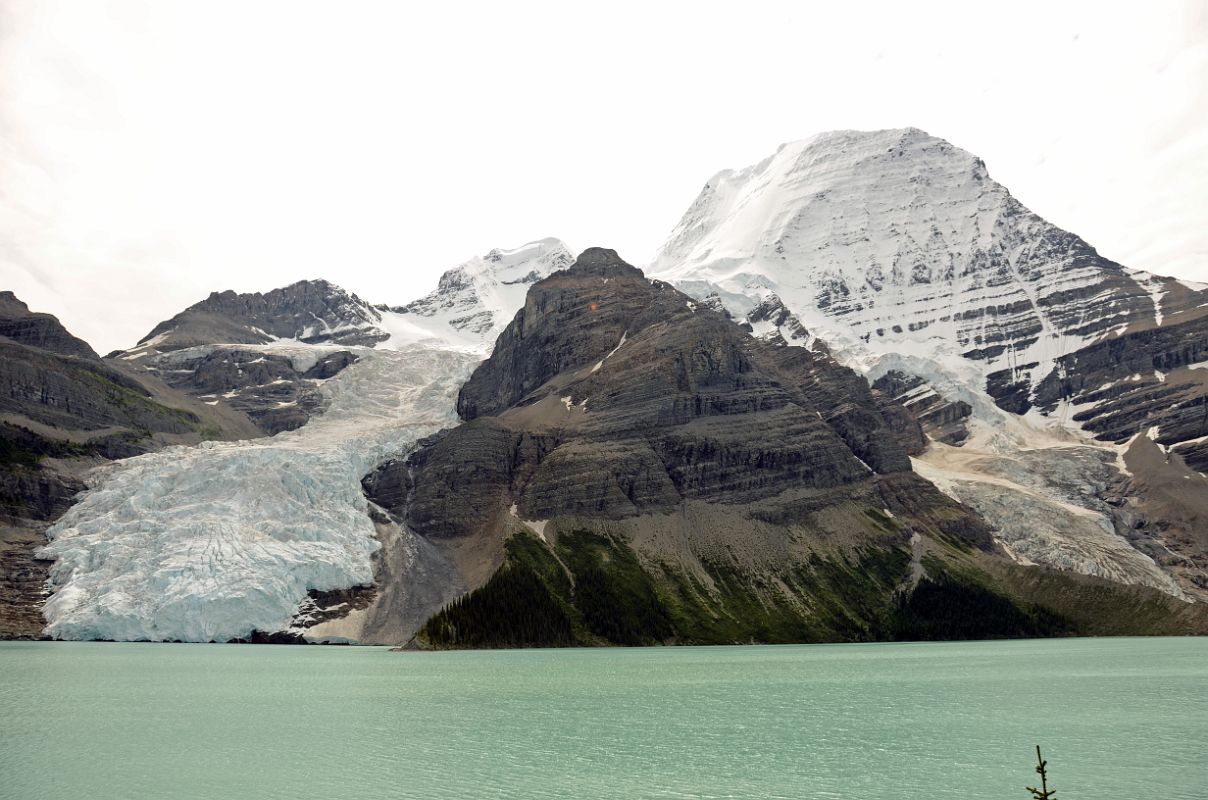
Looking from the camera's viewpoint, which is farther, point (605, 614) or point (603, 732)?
point (605, 614)

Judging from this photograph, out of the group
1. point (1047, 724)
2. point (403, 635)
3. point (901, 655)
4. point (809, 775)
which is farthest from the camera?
point (403, 635)

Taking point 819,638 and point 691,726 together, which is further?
point 819,638

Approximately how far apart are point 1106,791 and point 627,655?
108 m

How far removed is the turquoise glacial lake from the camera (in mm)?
48938

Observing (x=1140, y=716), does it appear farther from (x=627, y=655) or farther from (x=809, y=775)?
(x=627, y=655)

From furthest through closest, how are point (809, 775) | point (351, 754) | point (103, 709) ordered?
point (103, 709) < point (351, 754) < point (809, 775)

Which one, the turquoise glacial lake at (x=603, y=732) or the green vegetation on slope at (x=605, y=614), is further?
the green vegetation on slope at (x=605, y=614)

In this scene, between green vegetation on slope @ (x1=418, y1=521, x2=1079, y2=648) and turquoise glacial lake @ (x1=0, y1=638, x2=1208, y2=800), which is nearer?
turquoise glacial lake @ (x1=0, y1=638, x2=1208, y2=800)

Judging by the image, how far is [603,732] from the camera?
6512 cm

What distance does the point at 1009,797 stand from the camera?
149ft

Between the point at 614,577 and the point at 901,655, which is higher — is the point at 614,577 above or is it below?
above

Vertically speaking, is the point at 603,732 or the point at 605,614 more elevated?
the point at 605,614

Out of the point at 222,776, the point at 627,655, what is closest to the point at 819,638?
the point at 627,655

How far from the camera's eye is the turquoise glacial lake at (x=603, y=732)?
48938mm
